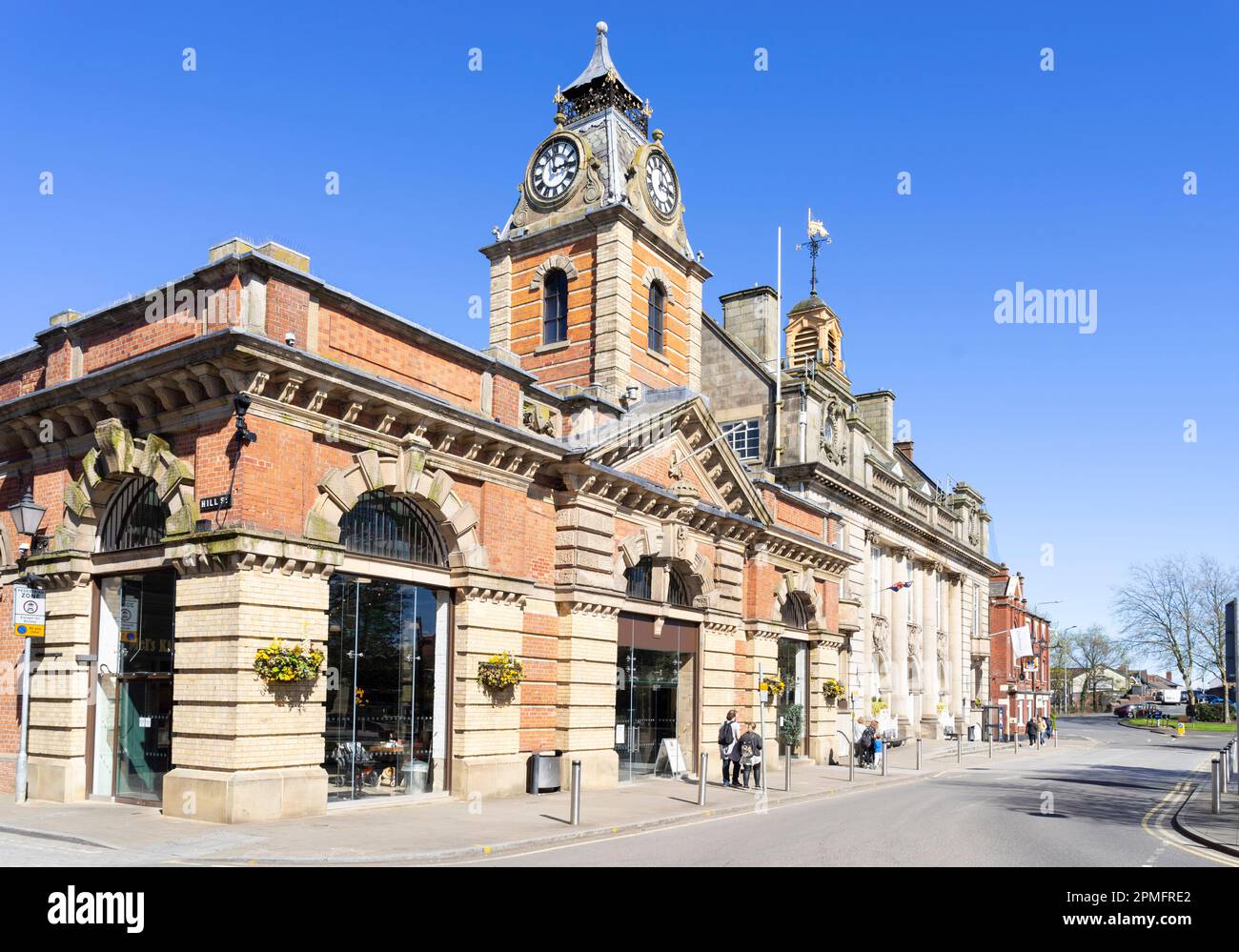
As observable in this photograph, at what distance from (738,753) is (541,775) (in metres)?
5.25

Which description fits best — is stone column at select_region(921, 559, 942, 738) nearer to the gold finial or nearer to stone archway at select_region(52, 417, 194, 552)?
the gold finial

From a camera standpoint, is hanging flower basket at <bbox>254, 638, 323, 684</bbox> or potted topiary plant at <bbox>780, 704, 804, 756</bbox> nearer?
hanging flower basket at <bbox>254, 638, 323, 684</bbox>

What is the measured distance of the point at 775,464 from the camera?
1724 inches

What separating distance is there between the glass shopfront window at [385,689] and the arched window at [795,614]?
1564 centimetres

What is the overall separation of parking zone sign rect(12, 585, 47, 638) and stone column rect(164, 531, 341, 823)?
320 centimetres

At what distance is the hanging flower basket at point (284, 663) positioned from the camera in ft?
51.0

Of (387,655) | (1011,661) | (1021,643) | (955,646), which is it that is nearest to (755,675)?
(387,655)

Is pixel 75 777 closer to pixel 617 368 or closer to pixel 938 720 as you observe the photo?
pixel 617 368

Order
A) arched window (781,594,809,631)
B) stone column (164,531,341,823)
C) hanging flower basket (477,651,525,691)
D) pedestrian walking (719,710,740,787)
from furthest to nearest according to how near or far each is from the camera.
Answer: arched window (781,594,809,631)
pedestrian walking (719,710,740,787)
hanging flower basket (477,651,525,691)
stone column (164,531,341,823)

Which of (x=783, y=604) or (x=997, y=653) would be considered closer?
(x=783, y=604)

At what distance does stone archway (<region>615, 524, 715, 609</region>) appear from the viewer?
24500mm

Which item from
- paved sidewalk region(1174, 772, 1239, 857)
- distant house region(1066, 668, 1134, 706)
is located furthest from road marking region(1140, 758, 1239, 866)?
distant house region(1066, 668, 1134, 706)
